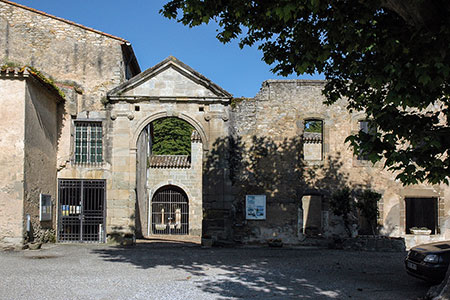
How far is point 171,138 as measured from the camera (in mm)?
38562

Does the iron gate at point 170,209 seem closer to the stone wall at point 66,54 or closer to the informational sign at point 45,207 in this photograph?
the stone wall at point 66,54

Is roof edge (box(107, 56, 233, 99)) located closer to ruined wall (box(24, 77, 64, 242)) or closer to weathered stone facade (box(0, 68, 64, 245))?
ruined wall (box(24, 77, 64, 242))

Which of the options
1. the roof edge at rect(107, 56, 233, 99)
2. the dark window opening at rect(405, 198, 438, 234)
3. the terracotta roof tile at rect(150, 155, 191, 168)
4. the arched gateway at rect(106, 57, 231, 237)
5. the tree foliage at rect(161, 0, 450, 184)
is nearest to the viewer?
the tree foliage at rect(161, 0, 450, 184)

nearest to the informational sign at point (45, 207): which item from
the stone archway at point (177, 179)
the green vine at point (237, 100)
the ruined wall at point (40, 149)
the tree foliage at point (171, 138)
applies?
the ruined wall at point (40, 149)

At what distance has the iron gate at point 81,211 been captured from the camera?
51.1 feet

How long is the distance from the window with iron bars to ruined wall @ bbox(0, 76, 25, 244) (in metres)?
3.09

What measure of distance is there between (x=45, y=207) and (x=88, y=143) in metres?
2.77

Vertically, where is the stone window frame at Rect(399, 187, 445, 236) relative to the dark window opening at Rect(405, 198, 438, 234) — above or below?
above

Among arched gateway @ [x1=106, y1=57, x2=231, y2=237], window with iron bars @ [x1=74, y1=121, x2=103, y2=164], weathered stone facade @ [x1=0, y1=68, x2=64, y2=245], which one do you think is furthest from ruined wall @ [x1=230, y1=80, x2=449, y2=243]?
weathered stone facade @ [x1=0, y1=68, x2=64, y2=245]

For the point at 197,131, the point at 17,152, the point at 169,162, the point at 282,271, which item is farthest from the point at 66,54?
the point at 282,271

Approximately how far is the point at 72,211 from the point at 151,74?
5.42 metres

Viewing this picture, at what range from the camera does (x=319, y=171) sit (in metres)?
16.4

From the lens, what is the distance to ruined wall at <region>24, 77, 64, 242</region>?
43.7 ft

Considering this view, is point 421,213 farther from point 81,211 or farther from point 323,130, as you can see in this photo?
point 81,211
